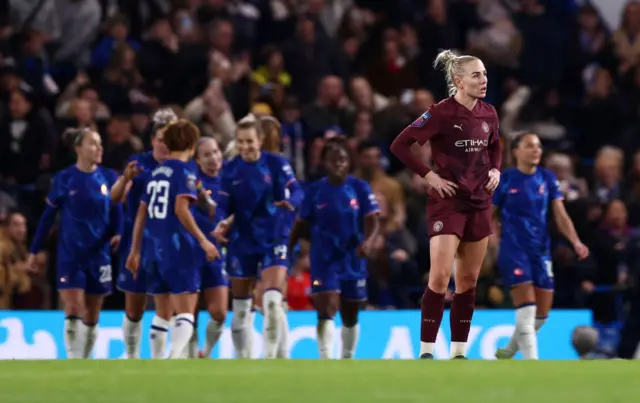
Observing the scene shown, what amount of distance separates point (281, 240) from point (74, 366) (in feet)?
14.4

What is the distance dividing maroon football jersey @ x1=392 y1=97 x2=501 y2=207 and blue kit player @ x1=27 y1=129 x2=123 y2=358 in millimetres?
4044

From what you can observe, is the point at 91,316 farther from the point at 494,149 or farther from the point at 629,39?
the point at 629,39

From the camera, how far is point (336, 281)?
1395cm

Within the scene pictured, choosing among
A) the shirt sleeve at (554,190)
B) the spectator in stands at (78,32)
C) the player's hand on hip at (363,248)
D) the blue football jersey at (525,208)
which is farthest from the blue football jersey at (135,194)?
the spectator in stands at (78,32)

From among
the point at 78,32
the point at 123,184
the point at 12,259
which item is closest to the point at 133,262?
the point at 123,184

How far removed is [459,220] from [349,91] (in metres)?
9.20

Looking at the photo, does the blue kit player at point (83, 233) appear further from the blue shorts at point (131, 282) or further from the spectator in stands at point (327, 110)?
the spectator in stands at point (327, 110)

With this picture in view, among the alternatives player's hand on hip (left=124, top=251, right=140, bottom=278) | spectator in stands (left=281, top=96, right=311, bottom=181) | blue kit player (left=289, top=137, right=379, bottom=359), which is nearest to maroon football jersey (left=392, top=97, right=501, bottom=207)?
player's hand on hip (left=124, top=251, right=140, bottom=278)

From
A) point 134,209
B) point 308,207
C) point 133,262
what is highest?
point 308,207

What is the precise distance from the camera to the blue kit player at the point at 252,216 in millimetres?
13039

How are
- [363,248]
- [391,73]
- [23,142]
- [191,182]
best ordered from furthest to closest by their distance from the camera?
[391,73]
[23,142]
[363,248]
[191,182]

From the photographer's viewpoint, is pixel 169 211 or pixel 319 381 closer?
pixel 319 381

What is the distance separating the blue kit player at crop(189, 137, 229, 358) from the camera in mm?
12867

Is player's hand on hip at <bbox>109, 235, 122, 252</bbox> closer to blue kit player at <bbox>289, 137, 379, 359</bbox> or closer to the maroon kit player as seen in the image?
blue kit player at <bbox>289, 137, 379, 359</bbox>
